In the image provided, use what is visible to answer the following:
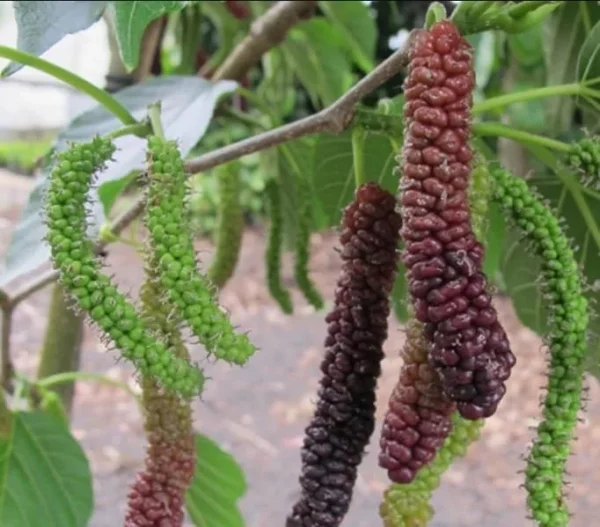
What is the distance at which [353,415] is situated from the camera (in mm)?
437

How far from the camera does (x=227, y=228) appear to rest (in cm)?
82

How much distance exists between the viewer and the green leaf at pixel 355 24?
101 cm

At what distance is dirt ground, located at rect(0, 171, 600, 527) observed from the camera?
1.76m

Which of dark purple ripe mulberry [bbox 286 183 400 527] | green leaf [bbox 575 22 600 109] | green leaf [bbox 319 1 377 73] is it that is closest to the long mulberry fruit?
dark purple ripe mulberry [bbox 286 183 400 527]

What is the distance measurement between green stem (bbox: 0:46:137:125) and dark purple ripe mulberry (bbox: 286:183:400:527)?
0.53 ft

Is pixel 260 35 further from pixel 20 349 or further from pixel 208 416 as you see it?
pixel 20 349

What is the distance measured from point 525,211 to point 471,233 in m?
0.07

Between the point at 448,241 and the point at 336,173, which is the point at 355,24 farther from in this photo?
the point at 448,241

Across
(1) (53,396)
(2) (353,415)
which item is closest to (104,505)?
(1) (53,396)

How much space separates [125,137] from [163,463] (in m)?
0.21

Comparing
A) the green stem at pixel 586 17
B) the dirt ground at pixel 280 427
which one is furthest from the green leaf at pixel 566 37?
the dirt ground at pixel 280 427

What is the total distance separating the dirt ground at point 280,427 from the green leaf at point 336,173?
2.64 feet

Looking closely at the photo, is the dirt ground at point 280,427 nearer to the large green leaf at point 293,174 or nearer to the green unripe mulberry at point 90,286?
the large green leaf at point 293,174

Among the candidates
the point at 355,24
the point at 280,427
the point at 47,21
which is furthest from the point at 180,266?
the point at 280,427
